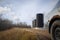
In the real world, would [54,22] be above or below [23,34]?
above

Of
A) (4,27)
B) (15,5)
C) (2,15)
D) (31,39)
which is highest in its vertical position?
(15,5)

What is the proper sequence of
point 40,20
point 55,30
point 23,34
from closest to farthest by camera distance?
point 55,30 < point 23,34 < point 40,20

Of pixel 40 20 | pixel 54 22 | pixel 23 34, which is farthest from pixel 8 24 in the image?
pixel 54 22

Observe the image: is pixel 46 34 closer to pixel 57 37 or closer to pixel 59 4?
pixel 57 37

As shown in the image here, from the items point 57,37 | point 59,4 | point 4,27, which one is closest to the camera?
point 57,37

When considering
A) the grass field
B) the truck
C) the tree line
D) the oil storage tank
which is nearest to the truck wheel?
the truck

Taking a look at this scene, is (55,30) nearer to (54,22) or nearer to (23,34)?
(54,22)

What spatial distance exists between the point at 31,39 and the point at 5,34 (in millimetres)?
385

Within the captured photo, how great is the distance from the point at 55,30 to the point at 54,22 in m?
0.13

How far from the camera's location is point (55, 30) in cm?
225

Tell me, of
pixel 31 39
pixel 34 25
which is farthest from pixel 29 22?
pixel 31 39

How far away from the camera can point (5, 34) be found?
7.70 feet

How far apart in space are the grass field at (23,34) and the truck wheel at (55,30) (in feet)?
0.34

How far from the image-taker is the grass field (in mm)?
2344
